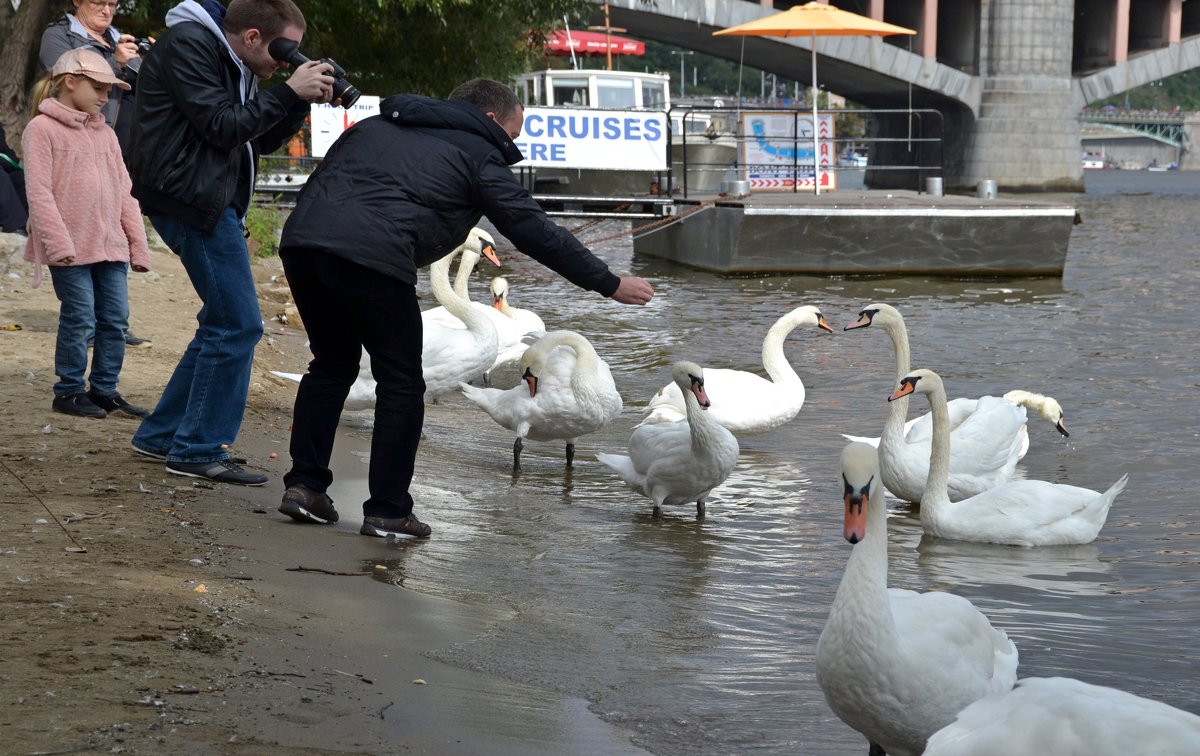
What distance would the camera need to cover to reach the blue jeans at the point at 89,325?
679 centimetres

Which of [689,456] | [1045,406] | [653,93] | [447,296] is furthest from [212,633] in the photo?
[653,93]

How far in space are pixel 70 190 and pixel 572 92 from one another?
87.2 feet

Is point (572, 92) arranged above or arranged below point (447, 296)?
above

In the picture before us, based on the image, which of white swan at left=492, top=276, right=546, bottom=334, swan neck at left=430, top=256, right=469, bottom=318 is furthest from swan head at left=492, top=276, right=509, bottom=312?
swan neck at left=430, top=256, right=469, bottom=318

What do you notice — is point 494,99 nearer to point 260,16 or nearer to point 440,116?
point 440,116

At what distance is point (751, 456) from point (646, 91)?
2588cm

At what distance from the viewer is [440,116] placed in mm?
5242

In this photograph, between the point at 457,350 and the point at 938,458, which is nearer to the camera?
the point at 938,458

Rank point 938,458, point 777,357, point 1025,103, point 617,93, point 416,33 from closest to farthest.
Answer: point 938,458
point 777,357
point 416,33
point 617,93
point 1025,103

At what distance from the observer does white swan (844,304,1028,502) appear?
748 cm

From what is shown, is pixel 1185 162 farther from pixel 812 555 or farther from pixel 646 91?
pixel 812 555

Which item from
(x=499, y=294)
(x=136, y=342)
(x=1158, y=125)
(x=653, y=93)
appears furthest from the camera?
(x=1158, y=125)

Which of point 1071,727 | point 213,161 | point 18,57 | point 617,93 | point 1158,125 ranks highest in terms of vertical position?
point 1158,125

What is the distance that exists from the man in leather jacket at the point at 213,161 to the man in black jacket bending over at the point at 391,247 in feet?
1.15
